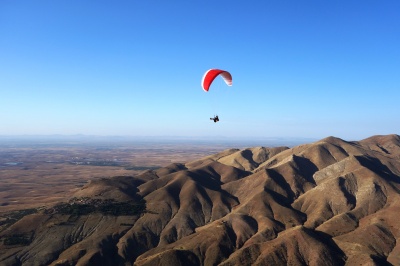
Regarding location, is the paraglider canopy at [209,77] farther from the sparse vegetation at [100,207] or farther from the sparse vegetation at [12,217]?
the sparse vegetation at [12,217]

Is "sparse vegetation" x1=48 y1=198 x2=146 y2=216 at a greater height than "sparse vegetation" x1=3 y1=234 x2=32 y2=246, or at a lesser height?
greater

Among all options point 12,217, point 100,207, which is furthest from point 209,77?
point 12,217

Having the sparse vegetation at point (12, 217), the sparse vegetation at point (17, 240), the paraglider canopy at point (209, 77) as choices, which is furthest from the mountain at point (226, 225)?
the paraglider canopy at point (209, 77)

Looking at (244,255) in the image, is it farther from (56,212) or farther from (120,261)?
(56,212)

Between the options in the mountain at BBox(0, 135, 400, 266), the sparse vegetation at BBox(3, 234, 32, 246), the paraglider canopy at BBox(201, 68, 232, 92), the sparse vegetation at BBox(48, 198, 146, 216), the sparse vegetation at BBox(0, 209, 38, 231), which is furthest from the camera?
the sparse vegetation at BBox(48, 198, 146, 216)

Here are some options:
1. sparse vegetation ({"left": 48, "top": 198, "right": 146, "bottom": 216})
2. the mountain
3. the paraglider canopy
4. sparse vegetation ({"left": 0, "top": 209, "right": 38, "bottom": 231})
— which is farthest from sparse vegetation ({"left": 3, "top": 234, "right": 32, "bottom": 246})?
the paraglider canopy

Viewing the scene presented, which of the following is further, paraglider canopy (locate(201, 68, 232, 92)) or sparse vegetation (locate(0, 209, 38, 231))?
sparse vegetation (locate(0, 209, 38, 231))

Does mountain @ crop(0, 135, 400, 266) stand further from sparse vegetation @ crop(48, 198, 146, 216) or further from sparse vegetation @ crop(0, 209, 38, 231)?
sparse vegetation @ crop(0, 209, 38, 231)

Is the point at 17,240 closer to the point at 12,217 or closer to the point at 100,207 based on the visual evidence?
the point at 100,207
